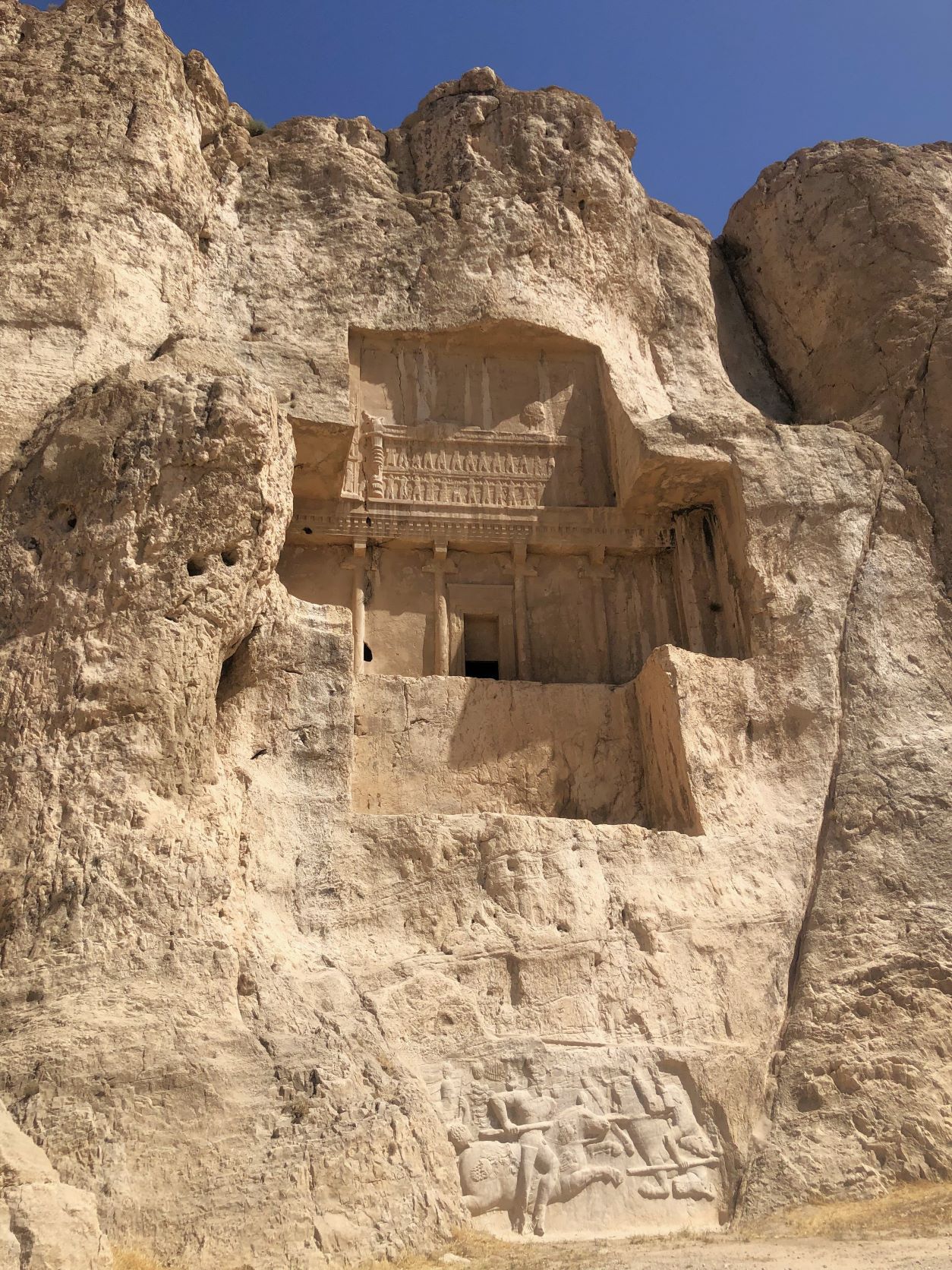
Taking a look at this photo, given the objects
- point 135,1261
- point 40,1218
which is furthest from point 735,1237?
point 40,1218

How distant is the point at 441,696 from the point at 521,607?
1628mm

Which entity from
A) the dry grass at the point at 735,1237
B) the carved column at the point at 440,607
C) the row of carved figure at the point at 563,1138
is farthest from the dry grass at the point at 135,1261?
the carved column at the point at 440,607

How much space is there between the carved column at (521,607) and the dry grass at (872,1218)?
5.32 metres

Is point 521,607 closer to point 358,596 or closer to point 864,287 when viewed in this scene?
point 358,596

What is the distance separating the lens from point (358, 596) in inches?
455

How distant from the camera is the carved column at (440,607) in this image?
11.4 meters

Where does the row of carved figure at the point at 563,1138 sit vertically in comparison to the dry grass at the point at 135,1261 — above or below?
above

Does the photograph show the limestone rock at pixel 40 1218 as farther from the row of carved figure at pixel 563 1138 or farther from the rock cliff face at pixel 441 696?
the row of carved figure at pixel 563 1138

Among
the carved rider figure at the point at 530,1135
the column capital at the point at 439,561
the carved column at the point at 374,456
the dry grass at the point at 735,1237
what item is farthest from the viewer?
the carved column at the point at 374,456

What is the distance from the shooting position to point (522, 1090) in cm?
806

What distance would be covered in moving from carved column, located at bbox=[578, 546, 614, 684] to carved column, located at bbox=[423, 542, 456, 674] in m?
1.46

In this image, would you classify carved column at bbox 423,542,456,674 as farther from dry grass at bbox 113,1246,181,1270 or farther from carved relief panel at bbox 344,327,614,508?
dry grass at bbox 113,1246,181,1270

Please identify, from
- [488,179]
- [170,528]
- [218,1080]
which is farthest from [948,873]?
[488,179]

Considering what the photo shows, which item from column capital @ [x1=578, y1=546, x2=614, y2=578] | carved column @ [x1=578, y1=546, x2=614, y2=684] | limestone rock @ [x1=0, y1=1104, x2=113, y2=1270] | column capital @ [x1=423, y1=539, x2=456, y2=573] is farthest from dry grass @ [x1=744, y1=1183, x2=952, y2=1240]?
column capital @ [x1=423, y1=539, x2=456, y2=573]
